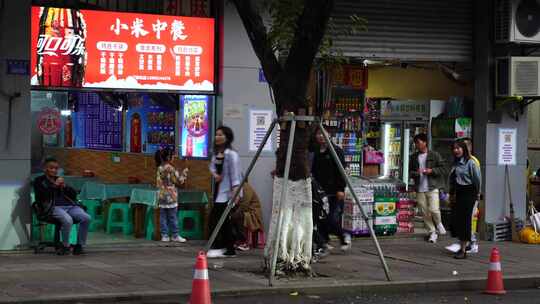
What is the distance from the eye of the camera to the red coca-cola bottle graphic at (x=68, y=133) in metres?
17.6

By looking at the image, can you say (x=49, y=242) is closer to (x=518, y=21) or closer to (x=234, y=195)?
(x=234, y=195)

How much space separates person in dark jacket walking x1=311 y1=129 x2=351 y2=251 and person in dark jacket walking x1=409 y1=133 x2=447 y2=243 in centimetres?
236

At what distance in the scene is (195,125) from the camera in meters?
14.3

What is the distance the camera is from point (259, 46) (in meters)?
11.0

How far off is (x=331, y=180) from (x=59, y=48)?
4345 millimetres

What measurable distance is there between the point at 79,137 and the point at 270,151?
5.19 m

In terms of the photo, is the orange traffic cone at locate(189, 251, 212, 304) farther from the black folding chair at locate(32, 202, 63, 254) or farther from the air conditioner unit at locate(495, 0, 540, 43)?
the air conditioner unit at locate(495, 0, 540, 43)

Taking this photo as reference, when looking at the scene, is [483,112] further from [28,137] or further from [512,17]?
[28,137]

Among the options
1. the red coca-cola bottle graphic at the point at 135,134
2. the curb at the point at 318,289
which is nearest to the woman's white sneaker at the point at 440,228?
the curb at the point at 318,289

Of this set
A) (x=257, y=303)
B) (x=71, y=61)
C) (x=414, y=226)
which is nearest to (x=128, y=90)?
(x=71, y=61)

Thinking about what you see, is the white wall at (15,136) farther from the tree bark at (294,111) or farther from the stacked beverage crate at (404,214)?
the stacked beverage crate at (404,214)

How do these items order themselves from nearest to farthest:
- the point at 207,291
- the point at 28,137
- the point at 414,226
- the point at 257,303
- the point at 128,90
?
the point at 207,291, the point at 257,303, the point at 28,137, the point at 128,90, the point at 414,226

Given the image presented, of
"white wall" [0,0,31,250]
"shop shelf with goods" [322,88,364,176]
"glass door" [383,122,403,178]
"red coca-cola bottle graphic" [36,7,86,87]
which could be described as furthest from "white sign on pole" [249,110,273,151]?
"glass door" [383,122,403,178]

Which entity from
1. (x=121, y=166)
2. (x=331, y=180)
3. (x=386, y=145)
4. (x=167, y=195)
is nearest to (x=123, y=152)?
(x=121, y=166)
